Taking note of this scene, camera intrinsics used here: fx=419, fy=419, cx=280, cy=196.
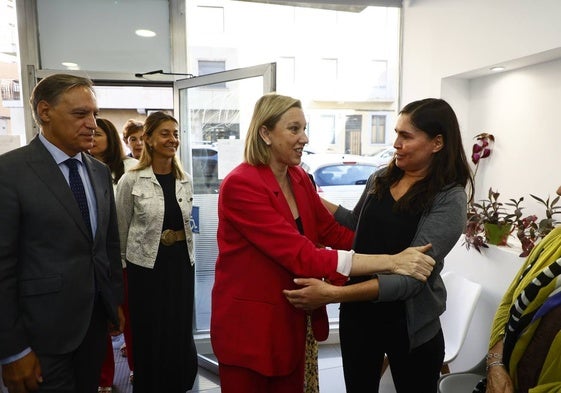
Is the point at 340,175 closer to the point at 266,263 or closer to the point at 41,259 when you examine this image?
the point at 266,263

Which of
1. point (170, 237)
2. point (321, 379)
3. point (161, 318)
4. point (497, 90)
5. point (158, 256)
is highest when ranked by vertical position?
point (497, 90)

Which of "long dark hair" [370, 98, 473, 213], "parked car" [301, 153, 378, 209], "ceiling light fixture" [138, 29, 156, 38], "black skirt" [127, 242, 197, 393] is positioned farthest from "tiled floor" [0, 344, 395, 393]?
"ceiling light fixture" [138, 29, 156, 38]

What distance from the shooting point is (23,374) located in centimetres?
134

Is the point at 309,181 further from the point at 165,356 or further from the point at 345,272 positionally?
the point at 165,356

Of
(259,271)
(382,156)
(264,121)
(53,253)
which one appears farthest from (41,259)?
(382,156)

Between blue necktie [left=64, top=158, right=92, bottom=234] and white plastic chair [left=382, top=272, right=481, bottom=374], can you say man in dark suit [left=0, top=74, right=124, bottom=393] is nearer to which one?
blue necktie [left=64, top=158, right=92, bottom=234]

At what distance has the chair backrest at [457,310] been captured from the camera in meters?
2.42

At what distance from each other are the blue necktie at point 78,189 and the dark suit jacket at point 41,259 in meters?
0.08

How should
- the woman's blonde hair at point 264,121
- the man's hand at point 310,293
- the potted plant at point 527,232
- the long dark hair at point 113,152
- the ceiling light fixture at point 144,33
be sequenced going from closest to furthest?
1. the man's hand at point 310,293
2. the woman's blonde hair at point 264,121
3. the potted plant at point 527,232
4. the long dark hair at point 113,152
5. the ceiling light fixture at point 144,33

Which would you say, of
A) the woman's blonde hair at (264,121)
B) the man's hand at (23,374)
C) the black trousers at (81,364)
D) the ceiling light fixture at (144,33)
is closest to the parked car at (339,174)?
the ceiling light fixture at (144,33)

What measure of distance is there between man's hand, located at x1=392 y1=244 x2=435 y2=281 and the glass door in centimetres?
178

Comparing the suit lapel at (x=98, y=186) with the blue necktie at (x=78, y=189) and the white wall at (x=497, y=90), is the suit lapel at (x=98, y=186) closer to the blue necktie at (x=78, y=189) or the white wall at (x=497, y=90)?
the blue necktie at (x=78, y=189)

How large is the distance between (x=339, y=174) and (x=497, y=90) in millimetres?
1392

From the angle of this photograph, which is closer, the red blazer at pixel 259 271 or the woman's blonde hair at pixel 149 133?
Answer: the red blazer at pixel 259 271
